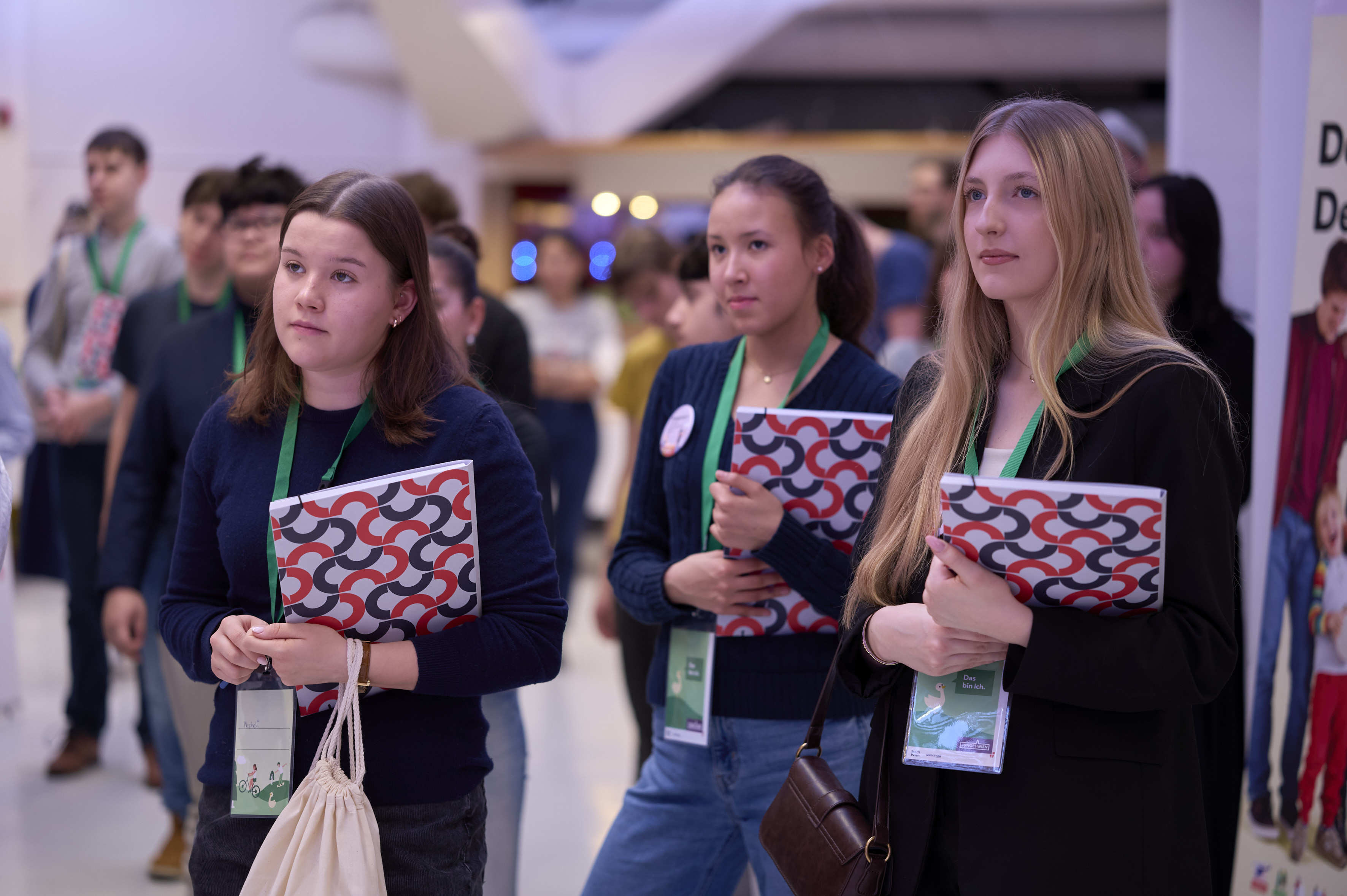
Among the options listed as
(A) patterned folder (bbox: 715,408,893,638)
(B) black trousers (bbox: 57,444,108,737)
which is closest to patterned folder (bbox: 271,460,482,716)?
(A) patterned folder (bbox: 715,408,893,638)

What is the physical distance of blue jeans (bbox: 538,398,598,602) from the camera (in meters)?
6.34

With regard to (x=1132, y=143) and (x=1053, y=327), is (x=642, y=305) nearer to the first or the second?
(x=1132, y=143)

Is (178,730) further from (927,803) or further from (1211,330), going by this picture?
(1211,330)

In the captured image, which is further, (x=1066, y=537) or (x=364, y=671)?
(x=364, y=671)

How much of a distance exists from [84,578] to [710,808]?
312cm

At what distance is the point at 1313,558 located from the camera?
2406 millimetres

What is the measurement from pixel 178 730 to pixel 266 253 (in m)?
1.14

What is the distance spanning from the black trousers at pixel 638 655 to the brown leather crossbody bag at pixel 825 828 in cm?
135

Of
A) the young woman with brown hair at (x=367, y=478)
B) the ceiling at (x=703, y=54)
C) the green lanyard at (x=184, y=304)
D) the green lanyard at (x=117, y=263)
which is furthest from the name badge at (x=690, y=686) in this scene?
the ceiling at (x=703, y=54)

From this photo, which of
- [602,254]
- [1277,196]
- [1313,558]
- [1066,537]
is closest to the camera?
[1066,537]

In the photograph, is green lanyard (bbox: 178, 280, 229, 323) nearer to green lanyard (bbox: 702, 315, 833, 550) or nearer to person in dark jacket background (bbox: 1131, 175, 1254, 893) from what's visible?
green lanyard (bbox: 702, 315, 833, 550)

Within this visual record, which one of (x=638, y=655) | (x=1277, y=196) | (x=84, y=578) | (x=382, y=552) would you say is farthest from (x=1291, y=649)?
(x=84, y=578)

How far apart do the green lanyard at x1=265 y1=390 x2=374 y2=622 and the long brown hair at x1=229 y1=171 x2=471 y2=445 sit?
0.05 feet

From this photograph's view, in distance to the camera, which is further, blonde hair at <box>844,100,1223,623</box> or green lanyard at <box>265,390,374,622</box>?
green lanyard at <box>265,390,374,622</box>
